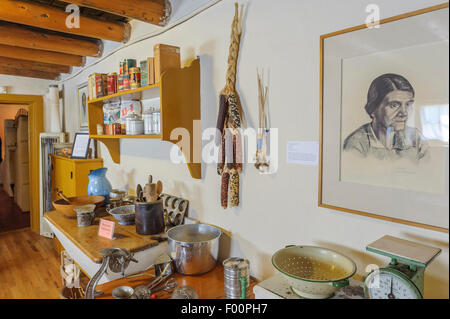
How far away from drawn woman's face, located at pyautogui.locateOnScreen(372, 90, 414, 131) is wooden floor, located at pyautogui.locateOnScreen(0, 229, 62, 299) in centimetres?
243

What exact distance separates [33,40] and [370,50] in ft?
8.97

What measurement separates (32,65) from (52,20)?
1.75m

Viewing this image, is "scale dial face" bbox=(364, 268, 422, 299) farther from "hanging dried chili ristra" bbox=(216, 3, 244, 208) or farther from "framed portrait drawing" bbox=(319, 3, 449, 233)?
"hanging dried chili ristra" bbox=(216, 3, 244, 208)

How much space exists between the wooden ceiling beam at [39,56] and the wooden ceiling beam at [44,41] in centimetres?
45

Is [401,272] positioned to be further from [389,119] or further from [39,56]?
[39,56]

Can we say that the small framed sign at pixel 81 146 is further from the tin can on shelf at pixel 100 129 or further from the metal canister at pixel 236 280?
the metal canister at pixel 236 280

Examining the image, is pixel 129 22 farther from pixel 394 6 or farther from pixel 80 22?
pixel 394 6

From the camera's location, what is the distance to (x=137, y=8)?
1.88m

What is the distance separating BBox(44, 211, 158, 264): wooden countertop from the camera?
156cm

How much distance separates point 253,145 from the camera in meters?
1.44

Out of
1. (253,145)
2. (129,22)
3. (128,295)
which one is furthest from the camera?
(129,22)

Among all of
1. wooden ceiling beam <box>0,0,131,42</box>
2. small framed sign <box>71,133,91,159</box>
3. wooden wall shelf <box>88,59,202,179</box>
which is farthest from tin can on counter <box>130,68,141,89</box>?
small framed sign <box>71,133,91,159</box>

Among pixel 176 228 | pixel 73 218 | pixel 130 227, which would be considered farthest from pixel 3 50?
pixel 176 228

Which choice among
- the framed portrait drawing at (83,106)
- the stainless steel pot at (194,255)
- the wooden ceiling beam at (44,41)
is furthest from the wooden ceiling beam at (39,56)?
the stainless steel pot at (194,255)
